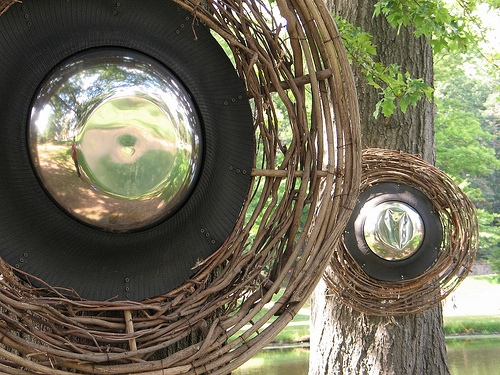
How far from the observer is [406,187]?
2430 mm

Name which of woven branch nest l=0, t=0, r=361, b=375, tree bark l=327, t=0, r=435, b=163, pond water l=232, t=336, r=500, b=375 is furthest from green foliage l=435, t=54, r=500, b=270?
woven branch nest l=0, t=0, r=361, b=375

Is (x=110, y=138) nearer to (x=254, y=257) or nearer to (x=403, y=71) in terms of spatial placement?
(x=254, y=257)

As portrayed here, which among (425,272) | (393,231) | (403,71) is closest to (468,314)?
(403,71)

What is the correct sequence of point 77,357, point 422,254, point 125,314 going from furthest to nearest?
point 422,254 → point 125,314 → point 77,357

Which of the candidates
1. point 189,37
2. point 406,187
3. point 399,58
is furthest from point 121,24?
point 399,58

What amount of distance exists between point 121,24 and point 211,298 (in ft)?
1.64

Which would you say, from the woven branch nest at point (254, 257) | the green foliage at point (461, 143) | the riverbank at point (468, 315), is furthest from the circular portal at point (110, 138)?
the riverbank at point (468, 315)

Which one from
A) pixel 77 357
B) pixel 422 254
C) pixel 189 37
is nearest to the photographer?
pixel 77 357

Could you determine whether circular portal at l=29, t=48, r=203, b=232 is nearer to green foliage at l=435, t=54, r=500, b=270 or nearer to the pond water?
green foliage at l=435, t=54, r=500, b=270

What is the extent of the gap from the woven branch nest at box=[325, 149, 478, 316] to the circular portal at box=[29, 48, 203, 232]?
134 cm

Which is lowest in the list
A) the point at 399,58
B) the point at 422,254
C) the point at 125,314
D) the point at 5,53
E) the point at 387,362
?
the point at 387,362

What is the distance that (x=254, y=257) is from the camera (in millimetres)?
1222

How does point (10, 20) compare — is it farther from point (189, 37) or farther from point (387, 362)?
point (387, 362)

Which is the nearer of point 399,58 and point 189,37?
point 189,37
